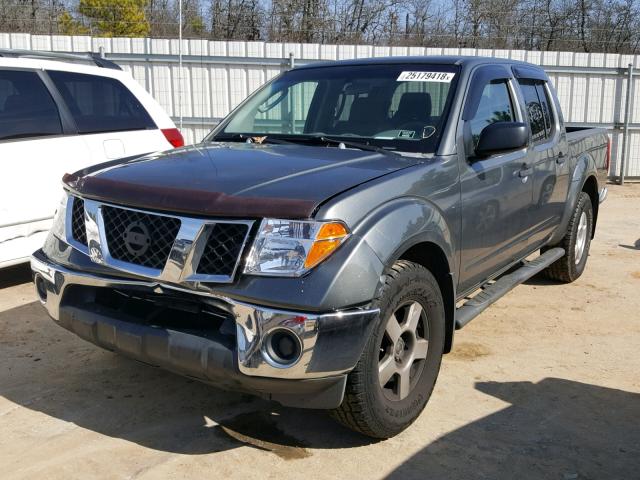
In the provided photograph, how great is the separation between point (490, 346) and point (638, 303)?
1.84 metres

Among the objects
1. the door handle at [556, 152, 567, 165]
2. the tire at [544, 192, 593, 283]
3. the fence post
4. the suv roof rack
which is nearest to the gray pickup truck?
the door handle at [556, 152, 567, 165]

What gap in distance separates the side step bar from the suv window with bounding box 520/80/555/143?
0.94 meters

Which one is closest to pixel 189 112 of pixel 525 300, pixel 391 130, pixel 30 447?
pixel 525 300

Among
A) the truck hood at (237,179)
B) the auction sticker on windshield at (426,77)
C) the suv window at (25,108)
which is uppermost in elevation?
the auction sticker on windshield at (426,77)

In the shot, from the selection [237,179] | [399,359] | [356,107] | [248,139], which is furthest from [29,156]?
[399,359]

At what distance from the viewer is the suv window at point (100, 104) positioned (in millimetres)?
5812

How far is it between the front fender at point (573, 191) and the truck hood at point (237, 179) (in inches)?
98.1

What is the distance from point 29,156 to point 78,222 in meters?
2.42

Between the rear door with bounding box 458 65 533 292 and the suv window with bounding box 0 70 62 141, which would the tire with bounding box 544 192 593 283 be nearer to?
the rear door with bounding box 458 65 533 292

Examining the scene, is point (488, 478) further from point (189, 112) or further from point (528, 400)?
point (189, 112)

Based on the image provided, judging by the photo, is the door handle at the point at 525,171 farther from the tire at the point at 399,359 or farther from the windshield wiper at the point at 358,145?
the tire at the point at 399,359

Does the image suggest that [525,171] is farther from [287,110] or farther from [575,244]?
[575,244]

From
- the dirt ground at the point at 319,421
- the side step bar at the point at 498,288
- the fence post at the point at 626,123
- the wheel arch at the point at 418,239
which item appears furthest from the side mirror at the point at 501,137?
the fence post at the point at 626,123

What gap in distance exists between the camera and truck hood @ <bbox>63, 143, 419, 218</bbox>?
109 inches
